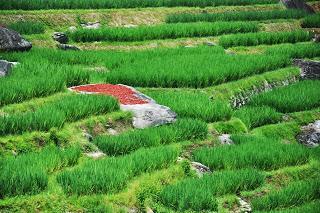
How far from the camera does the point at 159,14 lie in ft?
74.7

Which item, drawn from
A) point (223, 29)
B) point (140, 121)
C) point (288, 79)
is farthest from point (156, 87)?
point (223, 29)

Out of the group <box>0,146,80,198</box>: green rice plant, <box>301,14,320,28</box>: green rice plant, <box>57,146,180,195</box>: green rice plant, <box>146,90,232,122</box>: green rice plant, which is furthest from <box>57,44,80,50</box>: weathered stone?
<box>301,14,320,28</box>: green rice plant

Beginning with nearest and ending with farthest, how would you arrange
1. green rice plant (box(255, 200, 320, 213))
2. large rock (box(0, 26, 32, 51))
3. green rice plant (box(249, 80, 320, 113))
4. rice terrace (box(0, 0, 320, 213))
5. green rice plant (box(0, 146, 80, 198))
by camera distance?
green rice plant (box(0, 146, 80, 198)) → rice terrace (box(0, 0, 320, 213)) → green rice plant (box(255, 200, 320, 213)) → green rice plant (box(249, 80, 320, 113)) → large rock (box(0, 26, 32, 51))

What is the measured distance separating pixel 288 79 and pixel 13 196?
11079 mm

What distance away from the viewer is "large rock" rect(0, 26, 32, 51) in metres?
14.9

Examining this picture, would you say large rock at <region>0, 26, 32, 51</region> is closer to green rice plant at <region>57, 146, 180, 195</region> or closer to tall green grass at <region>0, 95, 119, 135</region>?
tall green grass at <region>0, 95, 119, 135</region>

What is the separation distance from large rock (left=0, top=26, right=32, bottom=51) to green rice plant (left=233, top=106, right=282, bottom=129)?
5.29 metres

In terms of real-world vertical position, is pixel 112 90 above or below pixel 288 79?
above

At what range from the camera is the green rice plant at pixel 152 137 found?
9.96 meters

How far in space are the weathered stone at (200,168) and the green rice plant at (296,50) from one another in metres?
9.65

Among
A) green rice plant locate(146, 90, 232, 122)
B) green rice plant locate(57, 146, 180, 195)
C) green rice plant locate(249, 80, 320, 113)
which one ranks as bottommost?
green rice plant locate(249, 80, 320, 113)

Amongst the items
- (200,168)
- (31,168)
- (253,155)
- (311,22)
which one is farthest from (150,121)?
(311,22)

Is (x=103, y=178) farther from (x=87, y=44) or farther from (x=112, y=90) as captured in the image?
(x=87, y=44)

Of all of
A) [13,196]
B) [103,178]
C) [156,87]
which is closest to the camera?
[13,196]
